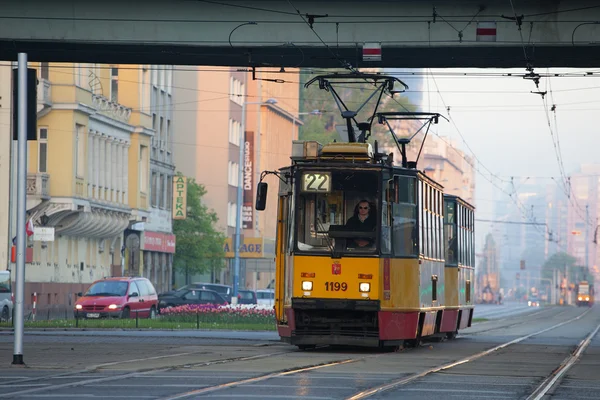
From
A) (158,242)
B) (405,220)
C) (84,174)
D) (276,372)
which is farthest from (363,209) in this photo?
(158,242)

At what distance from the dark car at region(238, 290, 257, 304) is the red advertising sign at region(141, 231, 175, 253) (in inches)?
276

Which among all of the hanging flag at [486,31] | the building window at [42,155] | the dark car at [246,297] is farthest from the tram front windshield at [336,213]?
the dark car at [246,297]

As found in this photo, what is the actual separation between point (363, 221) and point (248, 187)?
237ft

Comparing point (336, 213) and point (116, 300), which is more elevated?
point (336, 213)

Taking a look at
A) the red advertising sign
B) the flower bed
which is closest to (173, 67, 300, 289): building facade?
the red advertising sign

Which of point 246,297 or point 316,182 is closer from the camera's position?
point 316,182

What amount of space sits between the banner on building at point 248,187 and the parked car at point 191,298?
3815 cm

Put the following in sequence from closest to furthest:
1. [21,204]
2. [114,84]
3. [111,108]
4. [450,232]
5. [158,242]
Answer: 1. [21,204]
2. [450,232]
3. [111,108]
4. [114,84]
5. [158,242]

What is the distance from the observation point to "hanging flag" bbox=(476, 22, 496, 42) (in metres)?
29.2

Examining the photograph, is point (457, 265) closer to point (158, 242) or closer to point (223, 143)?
point (158, 242)

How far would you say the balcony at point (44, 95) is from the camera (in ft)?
201

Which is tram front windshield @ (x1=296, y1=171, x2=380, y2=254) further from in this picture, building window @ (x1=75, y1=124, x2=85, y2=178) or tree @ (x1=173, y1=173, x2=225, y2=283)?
tree @ (x1=173, y1=173, x2=225, y2=283)

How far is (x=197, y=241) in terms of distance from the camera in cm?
8406

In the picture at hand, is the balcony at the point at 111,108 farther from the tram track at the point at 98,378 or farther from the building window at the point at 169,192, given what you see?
the tram track at the point at 98,378
